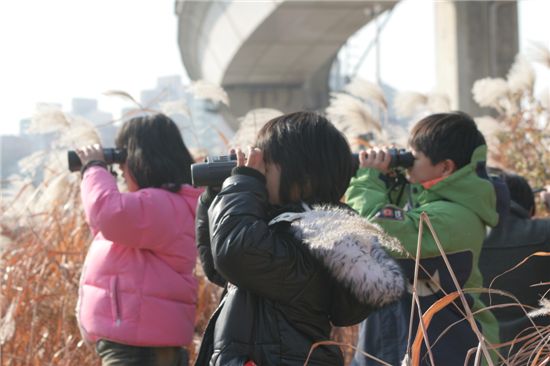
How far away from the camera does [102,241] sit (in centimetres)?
339

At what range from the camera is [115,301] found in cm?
321

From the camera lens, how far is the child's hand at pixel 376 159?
10.5ft

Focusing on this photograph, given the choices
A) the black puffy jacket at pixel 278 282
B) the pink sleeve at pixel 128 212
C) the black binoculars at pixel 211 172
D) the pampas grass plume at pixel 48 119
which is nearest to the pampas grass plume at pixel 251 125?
the pampas grass plume at pixel 48 119

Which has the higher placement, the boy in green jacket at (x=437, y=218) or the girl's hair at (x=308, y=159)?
the girl's hair at (x=308, y=159)

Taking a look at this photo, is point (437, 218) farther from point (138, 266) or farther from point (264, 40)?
point (264, 40)

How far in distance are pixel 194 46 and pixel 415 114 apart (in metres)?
15.3

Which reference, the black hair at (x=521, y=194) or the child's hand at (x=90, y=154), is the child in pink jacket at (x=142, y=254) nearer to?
the child's hand at (x=90, y=154)

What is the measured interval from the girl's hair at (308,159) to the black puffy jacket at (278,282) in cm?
8

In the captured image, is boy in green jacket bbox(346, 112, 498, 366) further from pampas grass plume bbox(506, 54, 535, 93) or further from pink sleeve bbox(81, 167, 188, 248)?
pampas grass plume bbox(506, 54, 535, 93)

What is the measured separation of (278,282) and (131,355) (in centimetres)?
109

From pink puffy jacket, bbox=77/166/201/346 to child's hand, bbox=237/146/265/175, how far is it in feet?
2.76

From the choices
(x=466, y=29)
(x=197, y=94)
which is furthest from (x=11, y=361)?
(x=466, y=29)

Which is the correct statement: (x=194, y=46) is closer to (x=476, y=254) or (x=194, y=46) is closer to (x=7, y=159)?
(x=7, y=159)

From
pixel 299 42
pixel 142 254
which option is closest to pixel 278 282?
pixel 142 254
